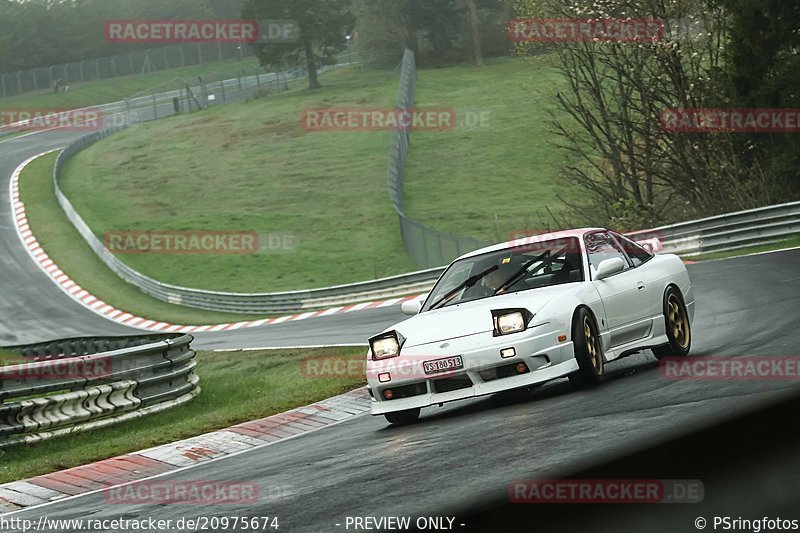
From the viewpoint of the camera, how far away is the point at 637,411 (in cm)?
762

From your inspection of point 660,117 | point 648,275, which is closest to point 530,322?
point 648,275

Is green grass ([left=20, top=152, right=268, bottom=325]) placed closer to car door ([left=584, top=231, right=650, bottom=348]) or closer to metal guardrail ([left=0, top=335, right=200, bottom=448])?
metal guardrail ([left=0, top=335, right=200, bottom=448])

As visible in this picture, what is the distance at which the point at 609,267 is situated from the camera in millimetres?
9906

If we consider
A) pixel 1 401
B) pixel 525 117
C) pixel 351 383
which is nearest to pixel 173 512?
pixel 1 401

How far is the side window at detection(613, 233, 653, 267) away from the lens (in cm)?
1116

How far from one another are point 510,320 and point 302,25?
73412mm

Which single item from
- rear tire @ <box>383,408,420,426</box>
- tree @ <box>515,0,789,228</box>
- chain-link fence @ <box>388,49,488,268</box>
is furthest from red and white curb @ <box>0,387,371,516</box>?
tree @ <box>515,0,789,228</box>

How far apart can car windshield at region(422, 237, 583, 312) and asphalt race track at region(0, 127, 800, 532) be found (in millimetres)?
947

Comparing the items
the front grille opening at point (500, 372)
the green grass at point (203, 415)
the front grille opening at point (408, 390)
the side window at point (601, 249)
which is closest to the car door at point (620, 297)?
the side window at point (601, 249)

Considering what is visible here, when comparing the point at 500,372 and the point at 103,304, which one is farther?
the point at 103,304

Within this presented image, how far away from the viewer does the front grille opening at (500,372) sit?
30.3 ft

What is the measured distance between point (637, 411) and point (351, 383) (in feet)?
20.5

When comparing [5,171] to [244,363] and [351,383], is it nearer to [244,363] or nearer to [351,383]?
[244,363]

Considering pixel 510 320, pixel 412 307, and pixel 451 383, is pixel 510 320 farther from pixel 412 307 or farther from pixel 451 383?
pixel 412 307
